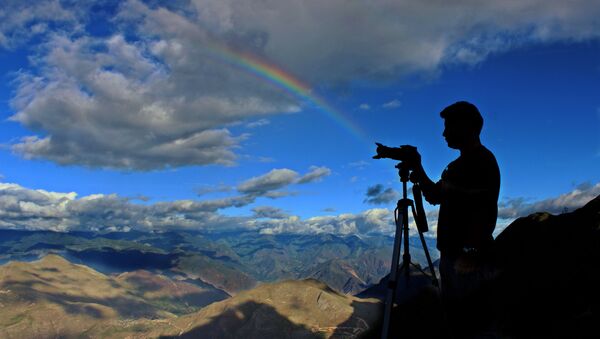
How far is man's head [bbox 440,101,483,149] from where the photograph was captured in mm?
6270

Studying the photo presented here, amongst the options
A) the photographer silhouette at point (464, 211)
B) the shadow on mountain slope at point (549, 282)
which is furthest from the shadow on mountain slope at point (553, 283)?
the photographer silhouette at point (464, 211)

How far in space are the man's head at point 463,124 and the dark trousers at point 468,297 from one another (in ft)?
5.99

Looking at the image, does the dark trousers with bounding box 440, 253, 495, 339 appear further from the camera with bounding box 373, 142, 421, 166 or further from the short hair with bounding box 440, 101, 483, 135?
the short hair with bounding box 440, 101, 483, 135

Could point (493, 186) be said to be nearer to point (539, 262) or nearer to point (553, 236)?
point (539, 262)

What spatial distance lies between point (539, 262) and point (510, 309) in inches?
65.2

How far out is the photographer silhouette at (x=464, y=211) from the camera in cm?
588

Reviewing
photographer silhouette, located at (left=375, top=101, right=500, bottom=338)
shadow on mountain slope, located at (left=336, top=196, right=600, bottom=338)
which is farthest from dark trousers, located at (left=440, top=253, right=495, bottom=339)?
shadow on mountain slope, located at (left=336, top=196, right=600, bottom=338)

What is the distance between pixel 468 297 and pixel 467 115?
125 inches

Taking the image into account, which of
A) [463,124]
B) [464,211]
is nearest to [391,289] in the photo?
[464,211]

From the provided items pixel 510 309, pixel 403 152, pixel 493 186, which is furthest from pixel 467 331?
pixel 403 152

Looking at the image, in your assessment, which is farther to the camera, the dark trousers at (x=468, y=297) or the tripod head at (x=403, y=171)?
the tripod head at (x=403, y=171)

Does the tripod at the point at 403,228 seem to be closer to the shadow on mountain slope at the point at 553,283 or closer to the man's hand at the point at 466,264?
the man's hand at the point at 466,264

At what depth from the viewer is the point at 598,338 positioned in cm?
538

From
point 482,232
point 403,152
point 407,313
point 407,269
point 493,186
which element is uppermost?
point 403,152
